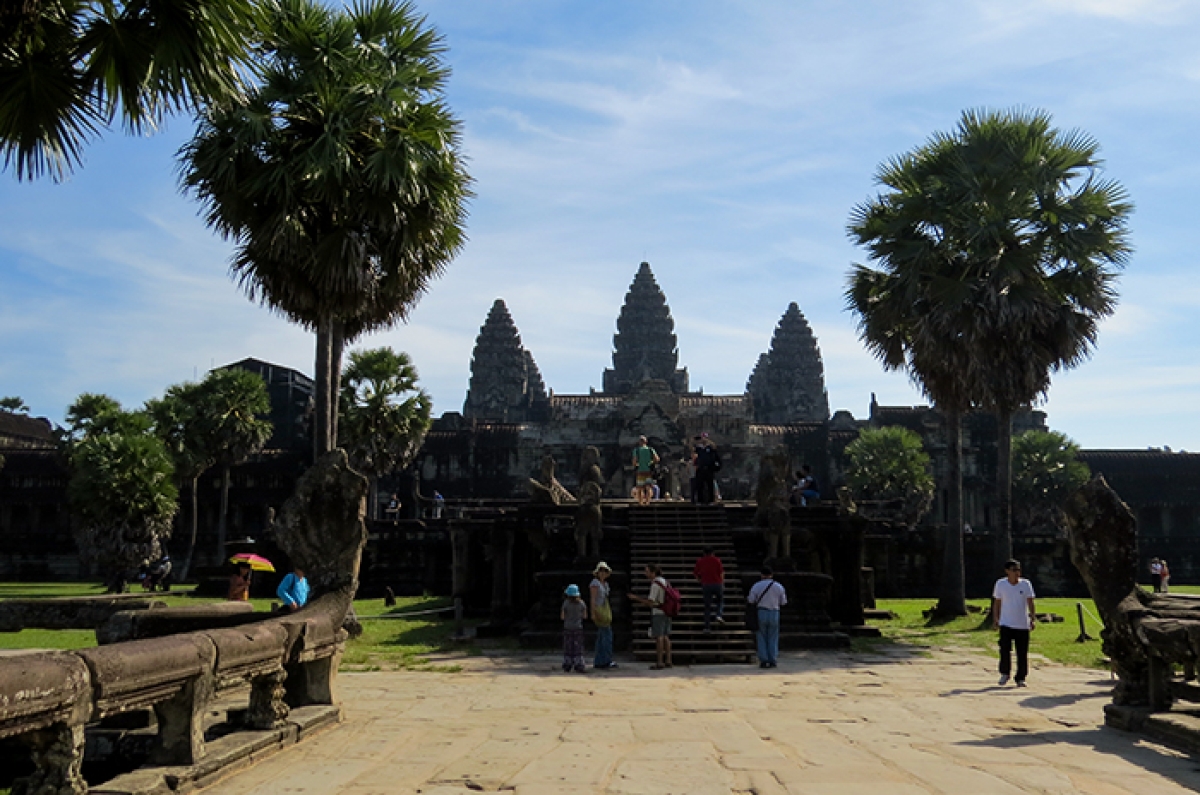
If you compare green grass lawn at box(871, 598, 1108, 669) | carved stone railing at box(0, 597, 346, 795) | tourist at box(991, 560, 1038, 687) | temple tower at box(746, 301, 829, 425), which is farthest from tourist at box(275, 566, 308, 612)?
temple tower at box(746, 301, 829, 425)

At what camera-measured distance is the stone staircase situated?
49.5ft

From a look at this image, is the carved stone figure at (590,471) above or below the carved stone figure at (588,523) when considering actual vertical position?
above

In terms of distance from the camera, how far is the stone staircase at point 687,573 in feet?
49.5

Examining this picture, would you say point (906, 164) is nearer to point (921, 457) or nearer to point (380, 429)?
point (380, 429)

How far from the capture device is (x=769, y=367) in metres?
79.6

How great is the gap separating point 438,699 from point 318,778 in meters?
4.12

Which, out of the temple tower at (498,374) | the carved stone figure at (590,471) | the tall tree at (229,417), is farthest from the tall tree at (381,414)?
the temple tower at (498,374)

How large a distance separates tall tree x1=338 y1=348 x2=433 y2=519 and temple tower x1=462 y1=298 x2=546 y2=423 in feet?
126

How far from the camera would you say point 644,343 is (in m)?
Answer: 80.8

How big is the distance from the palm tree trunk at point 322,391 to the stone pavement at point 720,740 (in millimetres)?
4624

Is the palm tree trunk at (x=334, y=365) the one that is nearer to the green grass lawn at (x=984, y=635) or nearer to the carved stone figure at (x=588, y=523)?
the carved stone figure at (x=588, y=523)

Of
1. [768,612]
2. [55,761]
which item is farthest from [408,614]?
[55,761]

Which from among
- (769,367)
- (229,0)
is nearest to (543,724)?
(229,0)

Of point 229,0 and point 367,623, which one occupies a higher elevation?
point 229,0
